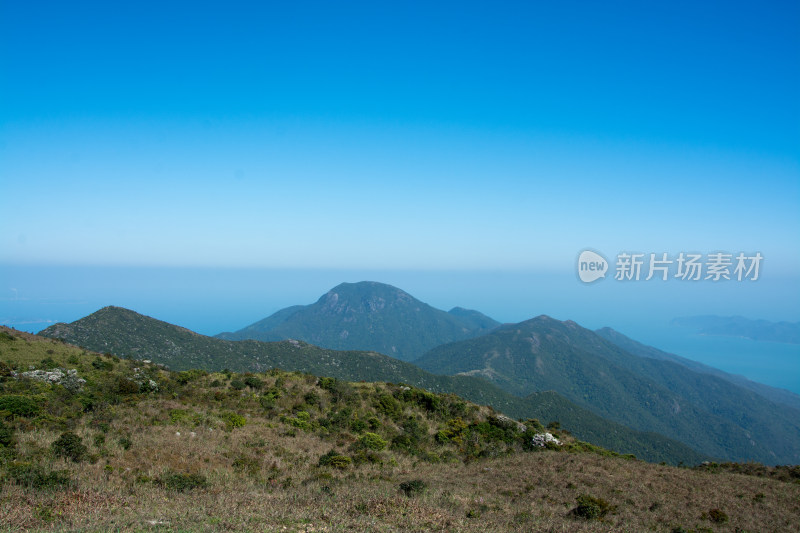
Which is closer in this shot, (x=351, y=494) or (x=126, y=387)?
(x=351, y=494)

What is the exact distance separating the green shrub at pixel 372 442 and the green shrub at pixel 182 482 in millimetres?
10387

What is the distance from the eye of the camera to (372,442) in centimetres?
2309

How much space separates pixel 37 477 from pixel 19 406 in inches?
389

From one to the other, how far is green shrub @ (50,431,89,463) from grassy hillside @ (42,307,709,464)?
47.0 metres

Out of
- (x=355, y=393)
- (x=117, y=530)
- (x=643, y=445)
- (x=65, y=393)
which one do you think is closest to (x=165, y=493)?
(x=117, y=530)

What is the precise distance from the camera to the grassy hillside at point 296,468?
11.0m

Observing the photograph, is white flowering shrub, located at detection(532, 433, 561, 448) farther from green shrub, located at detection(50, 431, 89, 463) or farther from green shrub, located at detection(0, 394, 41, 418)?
green shrub, located at detection(0, 394, 41, 418)

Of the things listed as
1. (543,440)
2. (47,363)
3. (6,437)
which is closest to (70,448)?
(6,437)

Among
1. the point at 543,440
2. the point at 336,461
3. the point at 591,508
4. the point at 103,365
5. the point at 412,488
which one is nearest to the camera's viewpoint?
the point at 591,508

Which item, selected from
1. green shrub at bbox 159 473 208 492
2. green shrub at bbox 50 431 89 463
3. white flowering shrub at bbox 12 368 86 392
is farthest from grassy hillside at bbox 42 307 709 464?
green shrub at bbox 159 473 208 492

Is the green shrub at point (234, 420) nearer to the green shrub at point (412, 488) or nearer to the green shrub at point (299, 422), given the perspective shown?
the green shrub at point (299, 422)

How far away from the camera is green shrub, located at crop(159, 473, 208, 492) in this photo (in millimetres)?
13211

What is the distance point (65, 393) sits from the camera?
22328 mm

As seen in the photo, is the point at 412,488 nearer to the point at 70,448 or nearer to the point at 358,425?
the point at 358,425
